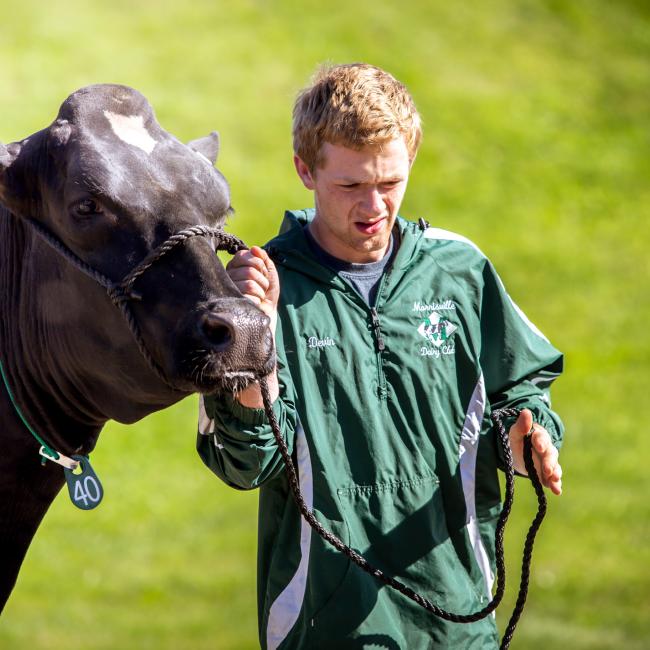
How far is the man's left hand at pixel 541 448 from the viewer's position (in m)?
3.39

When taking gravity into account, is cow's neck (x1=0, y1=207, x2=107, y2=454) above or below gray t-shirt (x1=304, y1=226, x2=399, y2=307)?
below

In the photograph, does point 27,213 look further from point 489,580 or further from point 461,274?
point 489,580

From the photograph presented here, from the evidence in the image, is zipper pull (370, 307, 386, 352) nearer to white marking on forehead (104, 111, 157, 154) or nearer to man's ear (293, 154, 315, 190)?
man's ear (293, 154, 315, 190)

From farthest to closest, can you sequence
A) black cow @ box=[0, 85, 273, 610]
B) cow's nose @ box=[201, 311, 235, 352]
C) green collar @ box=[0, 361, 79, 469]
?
green collar @ box=[0, 361, 79, 469], black cow @ box=[0, 85, 273, 610], cow's nose @ box=[201, 311, 235, 352]

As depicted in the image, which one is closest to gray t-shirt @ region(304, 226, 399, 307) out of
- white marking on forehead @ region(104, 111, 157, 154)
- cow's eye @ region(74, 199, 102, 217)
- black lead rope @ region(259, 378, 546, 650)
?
black lead rope @ region(259, 378, 546, 650)

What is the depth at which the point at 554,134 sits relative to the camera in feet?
61.3

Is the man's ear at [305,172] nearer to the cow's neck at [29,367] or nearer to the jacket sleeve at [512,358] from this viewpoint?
the jacket sleeve at [512,358]

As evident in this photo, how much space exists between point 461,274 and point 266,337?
0.97 metres

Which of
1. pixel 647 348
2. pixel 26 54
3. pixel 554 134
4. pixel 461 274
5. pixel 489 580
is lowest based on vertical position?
pixel 489 580

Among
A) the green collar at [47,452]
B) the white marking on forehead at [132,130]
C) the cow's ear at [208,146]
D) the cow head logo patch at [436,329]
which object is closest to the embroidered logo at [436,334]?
the cow head logo patch at [436,329]

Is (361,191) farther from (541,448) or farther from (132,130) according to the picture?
(541,448)

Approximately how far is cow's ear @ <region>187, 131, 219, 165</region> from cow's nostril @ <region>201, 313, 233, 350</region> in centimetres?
105

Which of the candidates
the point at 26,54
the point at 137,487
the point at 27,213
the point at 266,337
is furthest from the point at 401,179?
the point at 26,54

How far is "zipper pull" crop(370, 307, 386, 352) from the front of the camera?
11.5 ft
